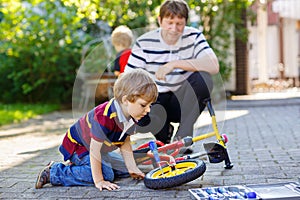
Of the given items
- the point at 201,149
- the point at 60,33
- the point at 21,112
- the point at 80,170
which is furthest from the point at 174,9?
the point at 60,33

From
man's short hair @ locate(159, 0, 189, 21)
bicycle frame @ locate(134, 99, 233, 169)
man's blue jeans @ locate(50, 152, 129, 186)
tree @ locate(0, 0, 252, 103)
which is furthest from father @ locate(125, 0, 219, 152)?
tree @ locate(0, 0, 252, 103)

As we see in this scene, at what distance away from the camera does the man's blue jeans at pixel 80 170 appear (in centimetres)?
304

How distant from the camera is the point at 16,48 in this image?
995 centimetres

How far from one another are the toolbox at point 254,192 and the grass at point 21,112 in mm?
5276

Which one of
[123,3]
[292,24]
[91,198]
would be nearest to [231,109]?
[123,3]

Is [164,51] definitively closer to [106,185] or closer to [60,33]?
[106,185]

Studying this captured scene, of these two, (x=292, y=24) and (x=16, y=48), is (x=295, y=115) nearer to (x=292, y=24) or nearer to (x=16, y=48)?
(x=16, y=48)

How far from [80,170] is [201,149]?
938 millimetres

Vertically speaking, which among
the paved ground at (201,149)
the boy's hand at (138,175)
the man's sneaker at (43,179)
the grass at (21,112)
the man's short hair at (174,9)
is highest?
the man's short hair at (174,9)

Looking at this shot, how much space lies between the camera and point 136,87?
2693mm

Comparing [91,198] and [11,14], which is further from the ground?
[11,14]

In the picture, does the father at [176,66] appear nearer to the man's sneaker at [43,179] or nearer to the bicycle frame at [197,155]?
the bicycle frame at [197,155]

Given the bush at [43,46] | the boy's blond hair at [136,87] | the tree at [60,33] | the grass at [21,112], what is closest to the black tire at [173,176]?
the boy's blond hair at [136,87]

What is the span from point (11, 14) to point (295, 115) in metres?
5.46
